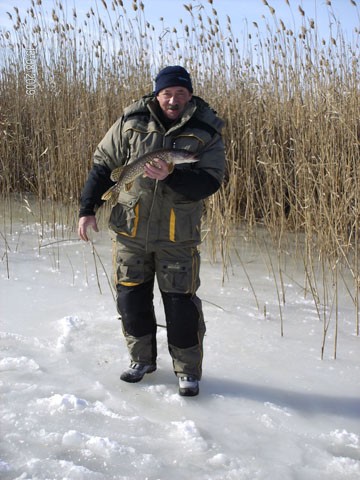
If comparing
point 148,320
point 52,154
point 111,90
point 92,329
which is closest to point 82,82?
point 111,90

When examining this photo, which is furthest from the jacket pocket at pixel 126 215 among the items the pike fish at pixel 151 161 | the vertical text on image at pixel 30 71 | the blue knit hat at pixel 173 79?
the vertical text on image at pixel 30 71

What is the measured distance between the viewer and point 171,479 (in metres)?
1.51

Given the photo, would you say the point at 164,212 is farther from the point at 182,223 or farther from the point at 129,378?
the point at 129,378

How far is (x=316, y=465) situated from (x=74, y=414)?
0.77m

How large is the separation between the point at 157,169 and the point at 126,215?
29cm

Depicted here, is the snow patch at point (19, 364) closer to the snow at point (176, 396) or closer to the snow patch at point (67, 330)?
the snow at point (176, 396)

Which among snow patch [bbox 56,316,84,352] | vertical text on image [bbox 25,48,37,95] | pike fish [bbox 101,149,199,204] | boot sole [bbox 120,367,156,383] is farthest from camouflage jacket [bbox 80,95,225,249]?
vertical text on image [bbox 25,48,37,95]

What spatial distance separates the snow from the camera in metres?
1.59

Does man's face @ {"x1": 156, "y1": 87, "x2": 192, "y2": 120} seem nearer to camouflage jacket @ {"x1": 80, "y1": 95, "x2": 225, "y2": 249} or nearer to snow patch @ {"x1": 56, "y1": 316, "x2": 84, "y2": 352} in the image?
camouflage jacket @ {"x1": 80, "y1": 95, "x2": 225, "y2": 249}

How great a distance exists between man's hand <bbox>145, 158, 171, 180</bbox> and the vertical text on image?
3903 millimetres

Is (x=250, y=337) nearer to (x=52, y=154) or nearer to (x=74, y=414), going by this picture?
(x=74, y=414)

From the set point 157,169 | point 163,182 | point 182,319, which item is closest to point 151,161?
point 157,169

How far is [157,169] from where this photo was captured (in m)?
1.80

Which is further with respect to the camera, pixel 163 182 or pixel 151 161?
pixel 163 182
